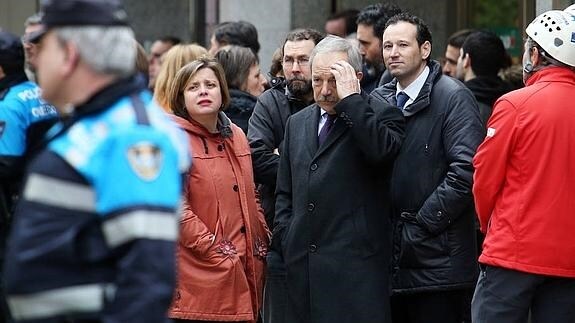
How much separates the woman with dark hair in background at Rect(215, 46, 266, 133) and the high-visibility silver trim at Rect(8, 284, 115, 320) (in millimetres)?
4359

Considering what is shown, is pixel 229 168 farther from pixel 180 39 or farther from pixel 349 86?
pixel 180 39

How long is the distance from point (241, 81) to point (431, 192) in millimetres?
1767

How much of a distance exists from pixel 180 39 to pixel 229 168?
6.59 metres

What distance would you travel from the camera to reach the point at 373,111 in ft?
20.7

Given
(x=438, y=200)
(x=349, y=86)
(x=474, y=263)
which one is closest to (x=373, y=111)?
(x=349, y=86)

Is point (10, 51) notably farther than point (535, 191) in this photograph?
Yes

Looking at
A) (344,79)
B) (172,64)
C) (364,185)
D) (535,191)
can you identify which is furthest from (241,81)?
(535,191)

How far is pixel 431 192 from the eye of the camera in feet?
21.6

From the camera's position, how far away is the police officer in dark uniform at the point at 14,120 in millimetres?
6664

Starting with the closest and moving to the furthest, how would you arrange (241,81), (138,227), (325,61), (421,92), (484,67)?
(138,227) < (325,61) < (421,92) < (241,81) < (484,67)

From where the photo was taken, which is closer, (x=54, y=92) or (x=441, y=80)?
(x=54, y=92)

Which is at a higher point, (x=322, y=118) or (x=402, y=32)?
(x=402, y=32)

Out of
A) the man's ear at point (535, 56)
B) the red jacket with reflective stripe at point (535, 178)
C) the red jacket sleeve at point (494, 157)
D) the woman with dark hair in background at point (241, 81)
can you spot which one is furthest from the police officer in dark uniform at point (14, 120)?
the man's ear at point (535, 56)

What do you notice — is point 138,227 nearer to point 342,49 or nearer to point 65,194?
point 65,194
